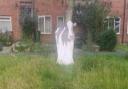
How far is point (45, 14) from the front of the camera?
32.5 m

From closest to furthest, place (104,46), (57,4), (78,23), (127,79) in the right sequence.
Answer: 1. (127,79)
2. (104,46)
3. (78,23)
4. (57,4)

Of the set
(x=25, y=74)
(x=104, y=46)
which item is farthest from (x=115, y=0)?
(x=25, y=74)

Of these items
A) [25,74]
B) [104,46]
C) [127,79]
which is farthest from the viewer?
[104,46]

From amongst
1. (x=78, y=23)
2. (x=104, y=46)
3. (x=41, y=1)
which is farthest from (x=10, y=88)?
(x=41, y=1)

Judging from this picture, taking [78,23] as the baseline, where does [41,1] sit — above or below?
above

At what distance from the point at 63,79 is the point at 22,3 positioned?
73.8 ft

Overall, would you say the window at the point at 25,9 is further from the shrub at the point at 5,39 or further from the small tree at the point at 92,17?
the small tree at the point at 92,17

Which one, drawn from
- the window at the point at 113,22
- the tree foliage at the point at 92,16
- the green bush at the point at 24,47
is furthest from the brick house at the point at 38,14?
the green bush at the point at 24,47

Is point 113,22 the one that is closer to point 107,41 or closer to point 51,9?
point 107,41

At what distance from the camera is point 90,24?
2898cm

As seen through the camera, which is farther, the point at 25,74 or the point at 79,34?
the point at 79,34

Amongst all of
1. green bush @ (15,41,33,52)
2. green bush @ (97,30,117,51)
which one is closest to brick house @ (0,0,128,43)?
green bush @ (97,30,117,51)

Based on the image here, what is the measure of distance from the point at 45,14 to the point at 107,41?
7325mm

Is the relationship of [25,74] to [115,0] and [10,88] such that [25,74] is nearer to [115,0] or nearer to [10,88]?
[10,88]
